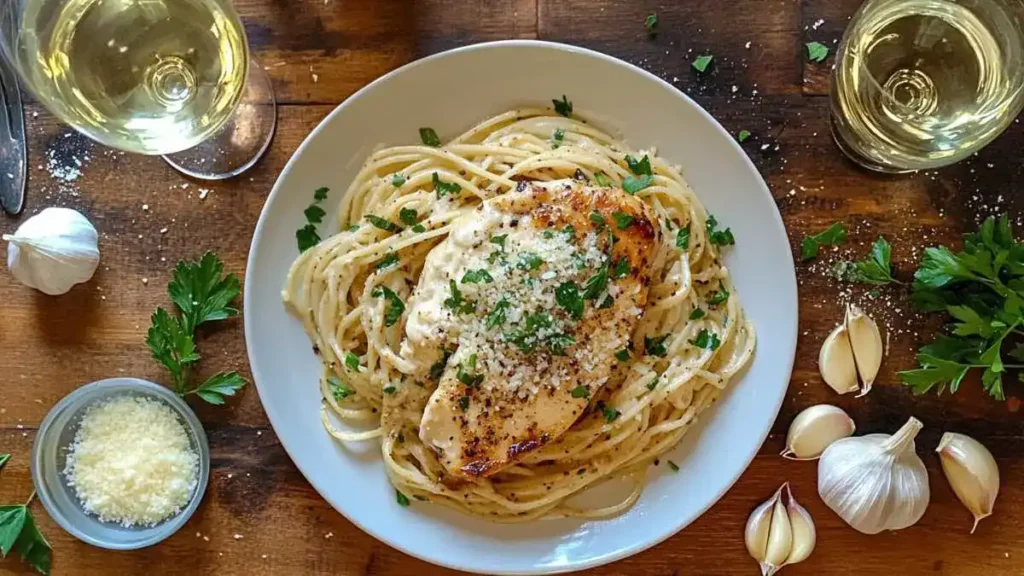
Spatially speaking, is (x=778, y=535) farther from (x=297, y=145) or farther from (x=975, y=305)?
(x=297, y=145)

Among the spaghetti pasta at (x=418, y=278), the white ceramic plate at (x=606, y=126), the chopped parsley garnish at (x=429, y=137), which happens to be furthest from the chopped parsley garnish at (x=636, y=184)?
the chopped parsley garnish at (x=429, y=137)

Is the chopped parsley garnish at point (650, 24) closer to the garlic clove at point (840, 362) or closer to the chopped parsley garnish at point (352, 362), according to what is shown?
the garlic clove at point (840, 362)

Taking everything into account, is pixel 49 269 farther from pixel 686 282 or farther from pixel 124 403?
pixel 686 282

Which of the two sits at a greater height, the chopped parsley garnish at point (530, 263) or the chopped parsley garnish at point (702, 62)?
the chopped parsley garnish at point (702, 62)

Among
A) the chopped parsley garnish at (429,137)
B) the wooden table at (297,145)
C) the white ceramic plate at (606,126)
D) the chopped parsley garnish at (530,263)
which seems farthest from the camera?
the wooden table at (297,145)

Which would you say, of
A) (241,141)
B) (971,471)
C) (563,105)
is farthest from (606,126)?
(971,471)

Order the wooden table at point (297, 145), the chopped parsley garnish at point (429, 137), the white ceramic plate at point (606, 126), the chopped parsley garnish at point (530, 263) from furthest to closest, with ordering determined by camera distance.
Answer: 1. the wooden table at point (297, 145)
2. the chopped parsley garnish at point (429, 137)
3. the white ceramic plate at point (606, 126)
4. the chopped parsley garnish at point (530, 263)

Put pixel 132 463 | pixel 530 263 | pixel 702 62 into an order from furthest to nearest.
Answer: pixel 702 62
pixel 132 463
pixel 530 263
